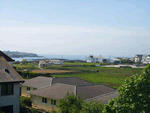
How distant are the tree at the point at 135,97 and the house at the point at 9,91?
9063 mm

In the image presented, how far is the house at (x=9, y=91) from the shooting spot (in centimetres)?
1465

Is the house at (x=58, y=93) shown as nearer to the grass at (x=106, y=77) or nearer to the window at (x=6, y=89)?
the window at (x=6, y=89)

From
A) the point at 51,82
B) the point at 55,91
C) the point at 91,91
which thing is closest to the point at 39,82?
the point at 51,82

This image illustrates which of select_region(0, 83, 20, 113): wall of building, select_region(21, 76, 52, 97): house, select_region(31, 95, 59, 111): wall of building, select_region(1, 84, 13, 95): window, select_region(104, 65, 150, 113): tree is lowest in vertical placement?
select_region(31, 95, 59, 111): wall of building

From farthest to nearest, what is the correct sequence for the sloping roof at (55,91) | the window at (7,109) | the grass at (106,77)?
the grass at (106,77)
the sloping roof at (55,91)
the window at (7,109)

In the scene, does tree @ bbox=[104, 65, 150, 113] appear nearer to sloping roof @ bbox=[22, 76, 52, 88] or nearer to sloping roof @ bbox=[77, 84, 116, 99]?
sloping roof @ bbox=[77, 84, 116, 99]

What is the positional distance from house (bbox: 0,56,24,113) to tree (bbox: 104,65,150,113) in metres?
9.06

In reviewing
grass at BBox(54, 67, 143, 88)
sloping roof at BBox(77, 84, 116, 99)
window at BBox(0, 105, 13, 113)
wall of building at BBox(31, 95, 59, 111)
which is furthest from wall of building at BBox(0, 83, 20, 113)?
grass at BBox(54, 67, 143, 88)

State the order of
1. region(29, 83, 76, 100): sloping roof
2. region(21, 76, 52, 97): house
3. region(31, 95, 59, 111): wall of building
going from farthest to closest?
region(21, 76, 52, 97): house
region(31, 95, 59, 111): wall of building
region(29, 83, 76, 100): sloping roof

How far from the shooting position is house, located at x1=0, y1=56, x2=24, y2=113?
48.1 ft

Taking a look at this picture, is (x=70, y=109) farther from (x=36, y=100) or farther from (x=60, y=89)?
(x=36, y=100)

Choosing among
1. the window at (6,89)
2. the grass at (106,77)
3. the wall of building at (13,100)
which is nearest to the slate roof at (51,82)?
the grass at (106,77)

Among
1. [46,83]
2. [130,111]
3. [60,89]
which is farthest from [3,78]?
[46,83]

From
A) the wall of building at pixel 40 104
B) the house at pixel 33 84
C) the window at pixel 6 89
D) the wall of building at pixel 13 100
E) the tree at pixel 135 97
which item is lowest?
the wall of building at pixel 40 104
